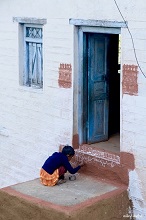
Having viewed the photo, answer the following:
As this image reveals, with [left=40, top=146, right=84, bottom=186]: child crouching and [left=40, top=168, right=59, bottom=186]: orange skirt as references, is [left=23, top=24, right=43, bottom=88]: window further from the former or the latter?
[left=40, top=168, right=59, bottom=186]: orange skirt

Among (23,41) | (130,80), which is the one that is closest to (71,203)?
(130,80)

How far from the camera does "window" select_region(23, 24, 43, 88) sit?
1037cm

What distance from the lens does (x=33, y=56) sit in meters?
10.6

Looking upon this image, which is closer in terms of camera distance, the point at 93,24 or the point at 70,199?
the point at 70,199

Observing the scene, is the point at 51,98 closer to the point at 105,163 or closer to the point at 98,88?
the point at 98,88

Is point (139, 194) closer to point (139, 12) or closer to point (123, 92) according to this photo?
point (123, 92)

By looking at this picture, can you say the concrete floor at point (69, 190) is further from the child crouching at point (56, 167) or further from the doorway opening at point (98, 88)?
the doorway opening at point (98, 88)

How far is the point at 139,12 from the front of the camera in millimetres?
8430

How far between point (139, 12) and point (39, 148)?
3103mm

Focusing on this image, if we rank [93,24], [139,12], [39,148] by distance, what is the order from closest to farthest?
[139,12] → [93,24] → [39,148]

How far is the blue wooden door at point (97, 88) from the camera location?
31.5ft

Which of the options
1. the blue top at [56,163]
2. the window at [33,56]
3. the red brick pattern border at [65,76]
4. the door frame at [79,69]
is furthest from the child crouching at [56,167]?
the window at [33,56]

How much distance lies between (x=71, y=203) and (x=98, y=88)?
7.30 ft

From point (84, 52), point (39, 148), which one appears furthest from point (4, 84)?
point (84, 52)
